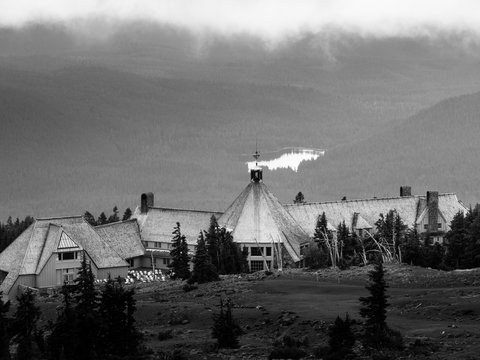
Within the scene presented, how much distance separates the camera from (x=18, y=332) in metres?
92.7

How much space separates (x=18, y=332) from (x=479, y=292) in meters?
25.3

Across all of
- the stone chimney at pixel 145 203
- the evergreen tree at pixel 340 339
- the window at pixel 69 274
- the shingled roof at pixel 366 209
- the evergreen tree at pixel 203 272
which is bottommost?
the evergreen tree at pixel 340 339

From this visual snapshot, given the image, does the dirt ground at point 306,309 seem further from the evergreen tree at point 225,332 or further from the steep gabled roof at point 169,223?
the steep gabled roof at point 169,223

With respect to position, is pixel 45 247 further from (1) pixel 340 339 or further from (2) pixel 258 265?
(1) pixel 340 339

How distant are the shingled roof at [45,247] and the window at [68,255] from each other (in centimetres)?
72

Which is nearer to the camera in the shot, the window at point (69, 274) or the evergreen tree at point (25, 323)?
the evergreen tree at point (25, 323)

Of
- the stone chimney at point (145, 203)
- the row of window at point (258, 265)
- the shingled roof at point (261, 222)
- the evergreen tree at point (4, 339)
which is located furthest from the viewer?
the stone chimney at point (145, 203)

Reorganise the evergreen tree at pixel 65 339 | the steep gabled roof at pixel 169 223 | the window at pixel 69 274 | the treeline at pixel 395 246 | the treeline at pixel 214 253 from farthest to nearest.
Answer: the steep gabled roof at pixel 169 223, the window at pixel 69 274, the treeline at pixel 214 253, the treeline at pixel 395 246, the evergreen tree at pixel 65 339

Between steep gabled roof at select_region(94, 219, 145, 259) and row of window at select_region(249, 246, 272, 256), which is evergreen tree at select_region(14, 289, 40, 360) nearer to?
row of window at select_region(249, 246, 272, 256)

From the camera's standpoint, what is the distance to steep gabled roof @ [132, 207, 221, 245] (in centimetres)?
14862

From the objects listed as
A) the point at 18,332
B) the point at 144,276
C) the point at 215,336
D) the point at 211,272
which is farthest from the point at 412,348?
the point at 144,276

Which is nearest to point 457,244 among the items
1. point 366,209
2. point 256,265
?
point 256,265

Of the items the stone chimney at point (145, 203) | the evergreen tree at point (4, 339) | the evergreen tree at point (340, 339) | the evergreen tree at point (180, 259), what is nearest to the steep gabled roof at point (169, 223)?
the stone chimney at point (145, 203)

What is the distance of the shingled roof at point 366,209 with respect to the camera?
5910 inches
